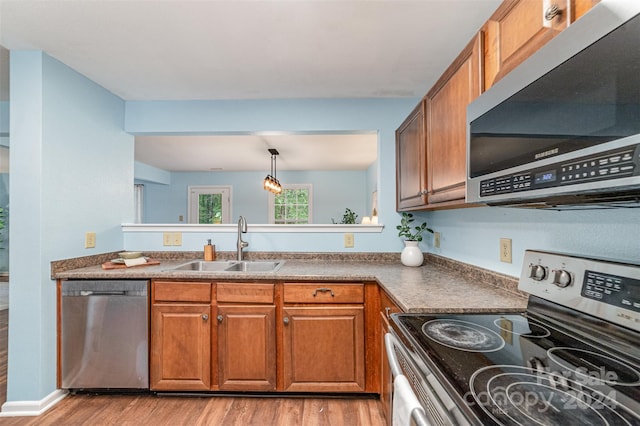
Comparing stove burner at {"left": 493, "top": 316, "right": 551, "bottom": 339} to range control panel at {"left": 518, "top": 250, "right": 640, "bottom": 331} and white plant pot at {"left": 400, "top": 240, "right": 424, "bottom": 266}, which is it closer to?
range control panel at {"left": 518, "top": 250, "right": 640, "bottom": 331}

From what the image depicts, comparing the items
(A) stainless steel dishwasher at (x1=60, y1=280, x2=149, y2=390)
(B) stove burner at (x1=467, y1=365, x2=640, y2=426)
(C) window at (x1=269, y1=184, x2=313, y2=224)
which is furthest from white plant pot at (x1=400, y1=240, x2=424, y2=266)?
(C) window at (x1=269, y1=184, x2=313, y2=224)

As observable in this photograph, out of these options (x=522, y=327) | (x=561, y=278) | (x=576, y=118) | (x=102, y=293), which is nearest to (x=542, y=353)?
(x=522, y=327)

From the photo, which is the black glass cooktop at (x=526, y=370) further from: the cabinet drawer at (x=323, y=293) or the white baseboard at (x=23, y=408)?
the white baseboard at (x=23, y=408)

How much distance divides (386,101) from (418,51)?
0.65 metres

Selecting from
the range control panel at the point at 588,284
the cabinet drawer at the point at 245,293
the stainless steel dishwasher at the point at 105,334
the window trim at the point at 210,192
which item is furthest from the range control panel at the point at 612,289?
the window trim at the point at 210,192

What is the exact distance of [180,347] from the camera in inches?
73.7

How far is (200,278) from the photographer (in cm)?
188

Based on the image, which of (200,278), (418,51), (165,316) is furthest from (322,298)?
(418,51)

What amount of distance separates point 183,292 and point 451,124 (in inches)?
71.3

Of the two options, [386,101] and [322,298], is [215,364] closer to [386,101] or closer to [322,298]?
[322,298]

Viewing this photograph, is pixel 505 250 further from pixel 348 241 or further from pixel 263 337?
pixel 263 337

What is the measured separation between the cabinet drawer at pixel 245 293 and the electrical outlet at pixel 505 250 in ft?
4.25

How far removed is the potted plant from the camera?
83.7 inches

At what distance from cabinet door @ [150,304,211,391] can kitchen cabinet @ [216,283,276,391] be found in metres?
0.10
